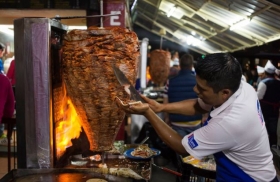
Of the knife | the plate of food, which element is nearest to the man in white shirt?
the knife

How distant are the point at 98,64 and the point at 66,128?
916mm

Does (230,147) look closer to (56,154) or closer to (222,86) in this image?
(222,86)

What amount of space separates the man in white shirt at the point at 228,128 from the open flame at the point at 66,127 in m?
0.85

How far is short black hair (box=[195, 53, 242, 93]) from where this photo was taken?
2123mm

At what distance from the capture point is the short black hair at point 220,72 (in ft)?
6.97

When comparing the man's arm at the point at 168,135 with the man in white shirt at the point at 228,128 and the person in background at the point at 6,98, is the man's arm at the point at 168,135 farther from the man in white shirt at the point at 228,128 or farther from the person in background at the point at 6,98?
the person in background at the point at 6,98

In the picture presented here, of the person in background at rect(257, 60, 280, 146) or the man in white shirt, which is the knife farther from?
the person in background at rect(257, 60, 280, 146)

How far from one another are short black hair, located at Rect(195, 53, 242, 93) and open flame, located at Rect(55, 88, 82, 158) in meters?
1.25

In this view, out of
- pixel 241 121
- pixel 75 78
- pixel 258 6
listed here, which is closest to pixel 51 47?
pixel 75 78

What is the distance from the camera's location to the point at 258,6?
7727mm

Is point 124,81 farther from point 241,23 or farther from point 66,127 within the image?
point 241,23

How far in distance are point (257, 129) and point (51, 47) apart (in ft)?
5.70

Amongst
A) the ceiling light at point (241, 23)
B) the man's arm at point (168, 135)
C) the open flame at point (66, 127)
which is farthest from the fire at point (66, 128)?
the ceiling light at point (241, 23)

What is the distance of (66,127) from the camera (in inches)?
115
